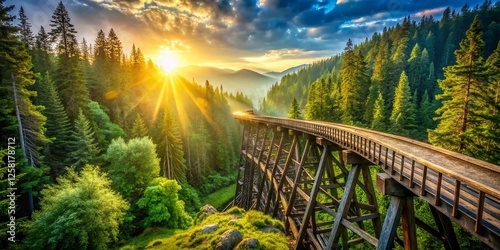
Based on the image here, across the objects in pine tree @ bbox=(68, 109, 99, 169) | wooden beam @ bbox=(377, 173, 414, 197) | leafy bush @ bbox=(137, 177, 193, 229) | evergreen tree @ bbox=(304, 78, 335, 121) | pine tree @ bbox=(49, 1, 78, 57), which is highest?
pine tree @ bbox=(49, 1, 78, 57)

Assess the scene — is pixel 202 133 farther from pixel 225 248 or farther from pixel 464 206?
pixel 464 206

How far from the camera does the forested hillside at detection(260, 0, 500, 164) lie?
1558 centimetres

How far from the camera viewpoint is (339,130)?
35.1ft

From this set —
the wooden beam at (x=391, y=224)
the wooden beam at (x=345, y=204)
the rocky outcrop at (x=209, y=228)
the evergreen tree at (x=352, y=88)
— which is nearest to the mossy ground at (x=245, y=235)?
the rocky outcrop at (x=209, y=228)

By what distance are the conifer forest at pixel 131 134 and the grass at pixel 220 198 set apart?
0.27 metres

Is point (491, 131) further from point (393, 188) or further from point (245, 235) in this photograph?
point (245, 235)

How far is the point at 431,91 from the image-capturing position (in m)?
50.6

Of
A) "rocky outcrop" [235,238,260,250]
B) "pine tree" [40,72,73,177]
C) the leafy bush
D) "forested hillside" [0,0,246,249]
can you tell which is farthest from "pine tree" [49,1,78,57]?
"rocky outcrop" [235,238,260,250]

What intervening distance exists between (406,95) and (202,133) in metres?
42.5

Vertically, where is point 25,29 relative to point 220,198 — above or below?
above

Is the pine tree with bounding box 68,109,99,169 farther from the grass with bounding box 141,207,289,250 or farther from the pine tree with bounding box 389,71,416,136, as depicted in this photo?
the pine tree with bounding box 389,71,416,136

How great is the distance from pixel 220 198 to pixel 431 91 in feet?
179

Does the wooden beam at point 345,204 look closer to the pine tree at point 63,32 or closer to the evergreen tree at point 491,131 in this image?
the evergreen tree at point 491,131

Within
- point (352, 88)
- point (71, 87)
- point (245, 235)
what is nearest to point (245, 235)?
point (245, 235)
